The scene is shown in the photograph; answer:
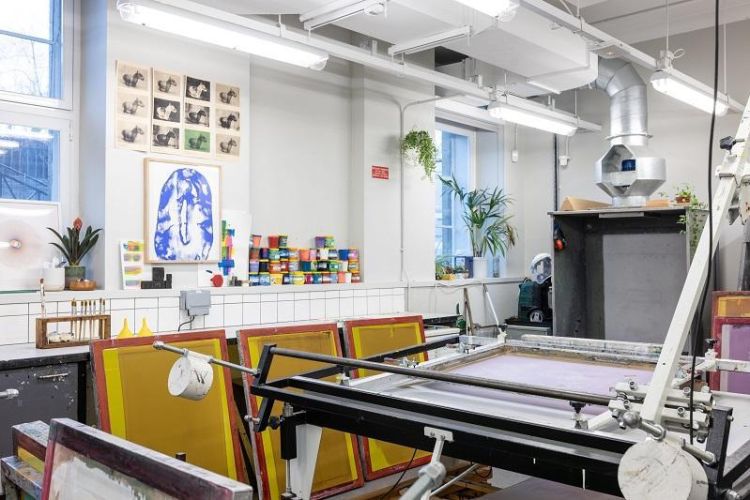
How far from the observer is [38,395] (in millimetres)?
2994

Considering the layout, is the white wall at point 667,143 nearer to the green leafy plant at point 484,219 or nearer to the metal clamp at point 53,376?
the green leafy plant at point 484,219

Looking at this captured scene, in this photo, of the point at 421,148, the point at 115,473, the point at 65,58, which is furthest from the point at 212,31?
the point at 115,473

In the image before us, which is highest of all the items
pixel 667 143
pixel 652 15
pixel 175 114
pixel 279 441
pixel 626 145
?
pixel 652 15

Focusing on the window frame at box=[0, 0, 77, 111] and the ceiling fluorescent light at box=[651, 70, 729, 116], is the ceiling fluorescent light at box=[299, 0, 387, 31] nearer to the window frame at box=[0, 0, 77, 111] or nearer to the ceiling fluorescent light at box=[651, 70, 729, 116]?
the window frame at box=[0, 0, 77, 111]

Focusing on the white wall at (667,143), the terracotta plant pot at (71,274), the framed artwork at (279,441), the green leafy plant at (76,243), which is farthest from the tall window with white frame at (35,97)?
the white wall at (667,143)

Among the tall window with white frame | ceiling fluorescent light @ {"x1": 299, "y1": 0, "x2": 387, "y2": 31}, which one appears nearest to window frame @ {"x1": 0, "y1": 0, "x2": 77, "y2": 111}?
→ the tall window with white frame

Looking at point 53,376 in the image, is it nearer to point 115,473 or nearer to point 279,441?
point 279,441

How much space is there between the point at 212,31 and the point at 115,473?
9.86ft

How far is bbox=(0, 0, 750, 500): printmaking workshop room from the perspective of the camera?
61.1 inches

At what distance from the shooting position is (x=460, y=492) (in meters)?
3.44

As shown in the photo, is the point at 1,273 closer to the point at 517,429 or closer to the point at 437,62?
the point at 517,429

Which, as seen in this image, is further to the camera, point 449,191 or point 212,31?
point 449,191

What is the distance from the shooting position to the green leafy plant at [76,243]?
393 cm

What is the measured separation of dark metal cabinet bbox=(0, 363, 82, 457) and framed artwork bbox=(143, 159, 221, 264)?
121 cm
